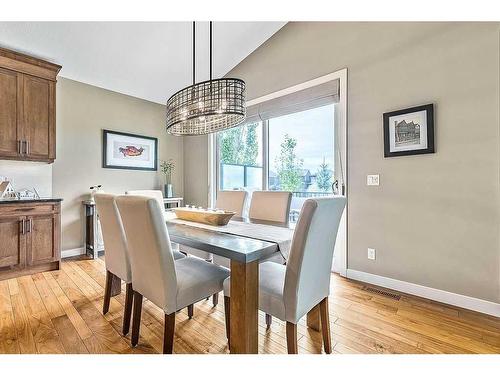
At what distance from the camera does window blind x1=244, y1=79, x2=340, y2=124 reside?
9.32 feet

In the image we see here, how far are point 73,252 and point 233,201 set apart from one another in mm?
2533

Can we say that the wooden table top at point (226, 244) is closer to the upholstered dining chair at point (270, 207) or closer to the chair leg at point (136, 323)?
the chair leg at point (136, 323)

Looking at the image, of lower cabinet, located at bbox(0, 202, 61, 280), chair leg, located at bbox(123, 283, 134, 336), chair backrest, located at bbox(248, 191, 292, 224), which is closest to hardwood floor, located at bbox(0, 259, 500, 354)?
chair leg, located at bbox(123, 283, 134, 336)

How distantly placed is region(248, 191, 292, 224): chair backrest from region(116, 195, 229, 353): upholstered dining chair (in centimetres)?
99

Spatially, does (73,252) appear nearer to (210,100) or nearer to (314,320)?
(210,100)

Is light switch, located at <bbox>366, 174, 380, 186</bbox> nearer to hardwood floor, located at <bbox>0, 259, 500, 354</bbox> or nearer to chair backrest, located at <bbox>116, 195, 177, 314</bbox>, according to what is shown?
hardwood floor, located at <bbox>0, 259, 500, 354</bbox>

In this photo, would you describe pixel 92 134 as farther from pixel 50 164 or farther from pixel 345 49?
pixel 345 49

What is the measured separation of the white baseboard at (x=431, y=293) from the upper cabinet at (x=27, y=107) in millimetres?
3963

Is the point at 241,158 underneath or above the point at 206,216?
above

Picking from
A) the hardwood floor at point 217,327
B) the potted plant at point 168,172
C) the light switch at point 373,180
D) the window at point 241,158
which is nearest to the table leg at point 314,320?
the hardwood floor at point 217,327

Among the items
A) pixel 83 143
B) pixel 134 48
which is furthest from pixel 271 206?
pixel 83 143

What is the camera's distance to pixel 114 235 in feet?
5.86

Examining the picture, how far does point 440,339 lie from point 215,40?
3785 mm

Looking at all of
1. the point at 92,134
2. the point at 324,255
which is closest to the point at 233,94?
the point at 324,255
